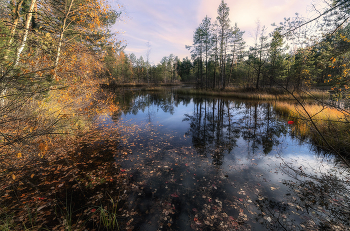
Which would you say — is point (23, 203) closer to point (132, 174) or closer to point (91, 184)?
point (91, 184)

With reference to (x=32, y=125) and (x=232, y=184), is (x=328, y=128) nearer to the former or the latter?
(x=232, y=184)

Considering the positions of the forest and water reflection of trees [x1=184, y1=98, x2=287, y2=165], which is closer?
the forest

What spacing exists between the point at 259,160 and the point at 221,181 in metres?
2.53

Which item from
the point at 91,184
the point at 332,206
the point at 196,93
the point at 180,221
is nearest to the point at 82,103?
the point at 91,184

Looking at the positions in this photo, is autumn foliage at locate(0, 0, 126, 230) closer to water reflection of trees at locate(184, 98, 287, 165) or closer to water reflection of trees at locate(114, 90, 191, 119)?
water reflection of trees at locate(184, 98, 287, 165)

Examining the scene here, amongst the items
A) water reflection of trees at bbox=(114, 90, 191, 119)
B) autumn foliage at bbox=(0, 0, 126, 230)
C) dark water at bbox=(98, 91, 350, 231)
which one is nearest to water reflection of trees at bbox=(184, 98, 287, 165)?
dark water at bbox=(98, 91, 350, 231)

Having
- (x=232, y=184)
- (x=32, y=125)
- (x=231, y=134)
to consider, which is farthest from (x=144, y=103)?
(x=232, y=184)

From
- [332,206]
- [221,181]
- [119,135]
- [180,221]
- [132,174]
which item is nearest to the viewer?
[180,221]

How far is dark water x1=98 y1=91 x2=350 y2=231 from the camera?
3311mm

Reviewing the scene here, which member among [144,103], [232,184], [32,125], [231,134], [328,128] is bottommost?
[232,184]

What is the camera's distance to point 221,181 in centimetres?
472

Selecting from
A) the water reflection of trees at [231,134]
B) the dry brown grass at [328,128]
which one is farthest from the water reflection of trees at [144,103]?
the dry brown grass at [328,128]

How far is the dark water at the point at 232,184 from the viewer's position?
130 inches

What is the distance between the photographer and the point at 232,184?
456cm
